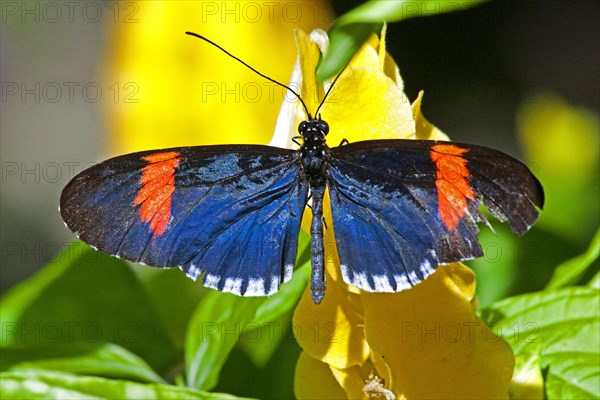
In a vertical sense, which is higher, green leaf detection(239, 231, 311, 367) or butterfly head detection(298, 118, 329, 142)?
butterfly head detection(298, 118, 329, 142)

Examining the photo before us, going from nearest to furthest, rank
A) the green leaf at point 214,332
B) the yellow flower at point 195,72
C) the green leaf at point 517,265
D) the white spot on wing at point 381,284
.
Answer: the white spot on wing at point 381,284
the green leaf at point 214,332
the green leaf at point 517,265
the yellow flower at point 195,72

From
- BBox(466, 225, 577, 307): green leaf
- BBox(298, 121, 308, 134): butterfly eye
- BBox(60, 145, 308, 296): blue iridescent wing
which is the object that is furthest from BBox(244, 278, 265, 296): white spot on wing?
BBox(466, 225, 577, 307): green leaf

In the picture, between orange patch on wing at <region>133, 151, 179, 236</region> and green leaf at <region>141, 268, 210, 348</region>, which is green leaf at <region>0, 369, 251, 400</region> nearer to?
orange patch on wing at <region>133, 151, 179, 236</region>

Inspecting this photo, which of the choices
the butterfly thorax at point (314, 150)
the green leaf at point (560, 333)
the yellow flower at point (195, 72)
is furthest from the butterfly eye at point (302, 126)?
the yellow flower at point (195, 72)

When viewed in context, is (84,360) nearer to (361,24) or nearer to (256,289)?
(256,289)

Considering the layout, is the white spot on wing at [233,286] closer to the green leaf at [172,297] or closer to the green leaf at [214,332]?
the green leaf at [214,332]

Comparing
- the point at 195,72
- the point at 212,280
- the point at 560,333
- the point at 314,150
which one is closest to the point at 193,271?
the point at 212,280

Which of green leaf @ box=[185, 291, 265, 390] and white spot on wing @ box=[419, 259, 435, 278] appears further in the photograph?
green leaf @ box=[185, 291, 265, 390]
